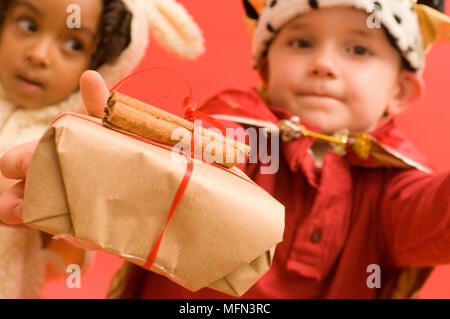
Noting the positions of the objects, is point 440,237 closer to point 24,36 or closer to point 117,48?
Result: point 117,48

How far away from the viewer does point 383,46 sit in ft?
2.60

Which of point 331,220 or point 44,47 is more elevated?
point 44,47

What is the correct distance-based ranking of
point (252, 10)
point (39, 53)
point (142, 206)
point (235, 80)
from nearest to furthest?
point (142, 206), point (39, 53), point (252, 10), point (235, 80)

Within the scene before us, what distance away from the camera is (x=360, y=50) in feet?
2.58

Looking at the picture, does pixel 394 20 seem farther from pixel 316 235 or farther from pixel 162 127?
pixel 162 127

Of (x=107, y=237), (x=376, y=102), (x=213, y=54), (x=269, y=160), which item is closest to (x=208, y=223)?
(x=107, y=237)

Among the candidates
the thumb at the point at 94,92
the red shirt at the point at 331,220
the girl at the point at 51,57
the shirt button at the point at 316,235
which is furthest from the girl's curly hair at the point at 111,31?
the shirt button at the point at 316,235

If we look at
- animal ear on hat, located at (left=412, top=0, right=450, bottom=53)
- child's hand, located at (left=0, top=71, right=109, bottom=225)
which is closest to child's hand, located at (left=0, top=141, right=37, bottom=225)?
child's hand, located at (left=0, top=71, right=109, bottom=225)

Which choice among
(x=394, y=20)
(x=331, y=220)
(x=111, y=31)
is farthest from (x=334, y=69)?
(x=111, y=31)

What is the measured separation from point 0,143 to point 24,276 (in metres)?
0.26

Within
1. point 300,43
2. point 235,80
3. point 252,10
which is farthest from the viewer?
point 235,80

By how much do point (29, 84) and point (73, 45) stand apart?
92 millimetres

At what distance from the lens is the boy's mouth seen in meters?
0.73
